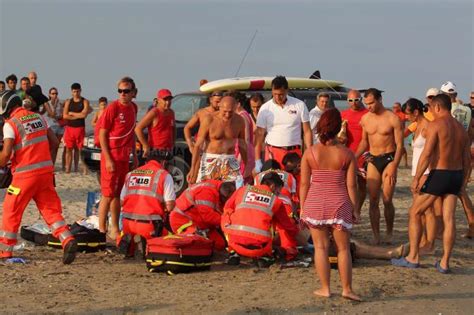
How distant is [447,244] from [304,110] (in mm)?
3076

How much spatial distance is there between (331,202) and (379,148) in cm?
339

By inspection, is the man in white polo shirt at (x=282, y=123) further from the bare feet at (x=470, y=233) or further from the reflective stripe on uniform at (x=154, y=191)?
the bare feet at (x=470, y=233)

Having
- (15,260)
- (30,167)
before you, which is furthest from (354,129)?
(15,260)

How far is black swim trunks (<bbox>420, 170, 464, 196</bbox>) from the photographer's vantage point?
9578mm

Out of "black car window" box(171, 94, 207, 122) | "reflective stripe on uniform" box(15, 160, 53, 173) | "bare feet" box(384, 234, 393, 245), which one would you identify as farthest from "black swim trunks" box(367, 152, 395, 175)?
"black car window" box(171, 94, 207, 122)

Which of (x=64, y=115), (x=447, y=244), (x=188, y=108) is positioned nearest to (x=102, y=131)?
(x=447, y=244)

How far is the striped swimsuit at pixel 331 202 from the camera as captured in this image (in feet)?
26.2

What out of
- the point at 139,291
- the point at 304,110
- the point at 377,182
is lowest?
the point at 139,291

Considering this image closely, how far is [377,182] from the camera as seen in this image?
37.0 feet

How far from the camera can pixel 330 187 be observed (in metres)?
8.01

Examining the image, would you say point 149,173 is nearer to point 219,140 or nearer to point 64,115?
point 219,140

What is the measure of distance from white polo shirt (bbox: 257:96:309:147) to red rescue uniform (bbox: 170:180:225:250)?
1.94 m

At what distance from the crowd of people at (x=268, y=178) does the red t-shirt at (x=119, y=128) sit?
0.01m

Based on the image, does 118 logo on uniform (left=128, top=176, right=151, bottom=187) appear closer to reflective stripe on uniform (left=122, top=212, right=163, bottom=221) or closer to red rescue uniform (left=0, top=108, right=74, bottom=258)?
reflective stripe on uniform (left=122, top=212, right=163, bottom=221)
